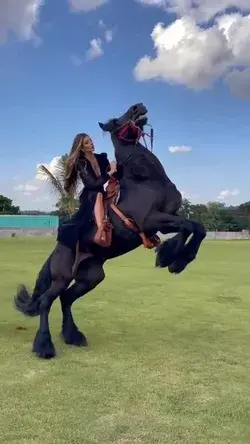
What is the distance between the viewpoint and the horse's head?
15.2 feet

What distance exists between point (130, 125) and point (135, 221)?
32.4 inches

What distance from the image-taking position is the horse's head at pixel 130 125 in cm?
464

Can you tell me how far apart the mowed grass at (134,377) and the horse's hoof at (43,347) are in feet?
0.21

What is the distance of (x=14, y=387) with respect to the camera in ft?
12.2

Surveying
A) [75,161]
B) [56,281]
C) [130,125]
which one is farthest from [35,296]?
[130,125]

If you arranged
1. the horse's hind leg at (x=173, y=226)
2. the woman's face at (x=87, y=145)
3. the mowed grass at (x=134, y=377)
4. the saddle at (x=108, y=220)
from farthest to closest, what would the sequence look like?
the woman's face at (x=87, y=145) → the saddle at (x=108, y=220) → the horse's hind leg at (x=173, y=226) → the mowed grass at (x=134, y=377)

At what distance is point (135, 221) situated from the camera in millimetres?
4527

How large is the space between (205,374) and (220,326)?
195 cm

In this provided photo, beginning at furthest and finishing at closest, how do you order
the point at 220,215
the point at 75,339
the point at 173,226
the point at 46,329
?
the point at 220,215
the point at 75,339
the point at 46,329
the point at 173,226

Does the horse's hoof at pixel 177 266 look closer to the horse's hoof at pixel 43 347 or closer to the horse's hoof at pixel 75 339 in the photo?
the horse's hoof at pixel 75 339

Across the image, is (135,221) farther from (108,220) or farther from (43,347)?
(43,347)

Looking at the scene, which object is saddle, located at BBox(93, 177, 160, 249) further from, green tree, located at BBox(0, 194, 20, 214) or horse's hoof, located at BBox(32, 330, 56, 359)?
green tree, located at BBox(0, 194, 20, 214)

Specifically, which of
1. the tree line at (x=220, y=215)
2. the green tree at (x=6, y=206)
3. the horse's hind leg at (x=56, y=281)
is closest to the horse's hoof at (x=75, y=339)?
the horse's hind leg at (x=56, y=281)

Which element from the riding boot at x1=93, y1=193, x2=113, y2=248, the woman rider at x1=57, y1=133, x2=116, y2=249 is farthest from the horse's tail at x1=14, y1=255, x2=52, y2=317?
the riding boot at x1=93, y1=193, x2=113, y2=248
